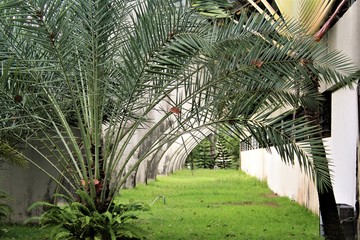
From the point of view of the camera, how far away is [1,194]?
9609mm

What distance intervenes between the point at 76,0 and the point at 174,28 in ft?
3.86

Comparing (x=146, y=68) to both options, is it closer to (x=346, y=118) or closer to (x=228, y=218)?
(x=346, y=118)

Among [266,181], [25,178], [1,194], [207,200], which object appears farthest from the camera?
[266,181]

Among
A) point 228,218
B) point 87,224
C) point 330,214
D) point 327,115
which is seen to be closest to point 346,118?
point 327,115

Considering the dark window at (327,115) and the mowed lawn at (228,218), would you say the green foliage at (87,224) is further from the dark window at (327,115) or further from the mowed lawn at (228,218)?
the dark window at (327,115)

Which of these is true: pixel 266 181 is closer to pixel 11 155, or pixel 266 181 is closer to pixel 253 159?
pixel 253 159

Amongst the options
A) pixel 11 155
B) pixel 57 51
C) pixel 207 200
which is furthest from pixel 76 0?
pixel 207 200

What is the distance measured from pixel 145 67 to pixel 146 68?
3cm

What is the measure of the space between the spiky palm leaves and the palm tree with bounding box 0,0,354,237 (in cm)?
1

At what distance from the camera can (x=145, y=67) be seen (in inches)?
285

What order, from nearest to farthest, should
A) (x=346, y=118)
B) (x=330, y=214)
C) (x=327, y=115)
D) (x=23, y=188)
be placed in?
(x=330, y=214), (x=346, y=118), (x=23, y=188), (x=327, y=115)

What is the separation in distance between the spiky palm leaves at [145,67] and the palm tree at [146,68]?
1cm

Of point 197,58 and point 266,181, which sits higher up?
point 197,58

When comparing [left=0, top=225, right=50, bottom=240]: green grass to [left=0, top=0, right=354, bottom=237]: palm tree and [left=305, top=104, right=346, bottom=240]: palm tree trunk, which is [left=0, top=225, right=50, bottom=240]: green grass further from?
[left=305, top=104, right=346, bottom=240]: palm tree trunk
